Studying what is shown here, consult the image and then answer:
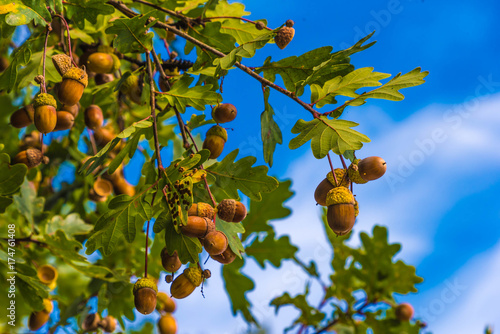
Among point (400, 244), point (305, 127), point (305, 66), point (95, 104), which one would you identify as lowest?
point (305, 127)

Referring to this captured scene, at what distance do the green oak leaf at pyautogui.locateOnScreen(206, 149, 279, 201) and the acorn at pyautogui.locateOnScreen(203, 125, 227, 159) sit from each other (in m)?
0.04

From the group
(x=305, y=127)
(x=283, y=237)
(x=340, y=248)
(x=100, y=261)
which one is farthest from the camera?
(x=340, y=248)

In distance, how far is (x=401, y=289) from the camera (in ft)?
9.18

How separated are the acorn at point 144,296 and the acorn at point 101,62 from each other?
0.92 metres

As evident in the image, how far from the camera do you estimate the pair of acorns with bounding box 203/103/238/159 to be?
1491 mm

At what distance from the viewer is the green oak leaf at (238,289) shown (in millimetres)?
2607

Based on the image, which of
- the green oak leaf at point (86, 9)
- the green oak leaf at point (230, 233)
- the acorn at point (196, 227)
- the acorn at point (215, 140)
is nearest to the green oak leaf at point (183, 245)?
the acorn at point (196, 227)

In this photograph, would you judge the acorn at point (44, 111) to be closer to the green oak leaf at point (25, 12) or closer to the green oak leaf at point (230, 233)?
the green oak leaf at point (25, 12)

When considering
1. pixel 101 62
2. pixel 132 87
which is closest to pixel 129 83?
pixel 132 87

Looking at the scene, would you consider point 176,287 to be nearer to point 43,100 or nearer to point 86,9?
point 43,100

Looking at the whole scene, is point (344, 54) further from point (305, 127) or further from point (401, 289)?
point (401, 289)

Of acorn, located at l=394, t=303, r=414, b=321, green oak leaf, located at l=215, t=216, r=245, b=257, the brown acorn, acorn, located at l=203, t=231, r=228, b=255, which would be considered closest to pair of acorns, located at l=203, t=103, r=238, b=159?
green oak leaf, located at l=215, t=216, r=245, b=257

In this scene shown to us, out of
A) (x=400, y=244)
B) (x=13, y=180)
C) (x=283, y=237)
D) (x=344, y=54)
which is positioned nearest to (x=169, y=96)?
(x=344, y=54)

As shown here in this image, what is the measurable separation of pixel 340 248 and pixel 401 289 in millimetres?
462
